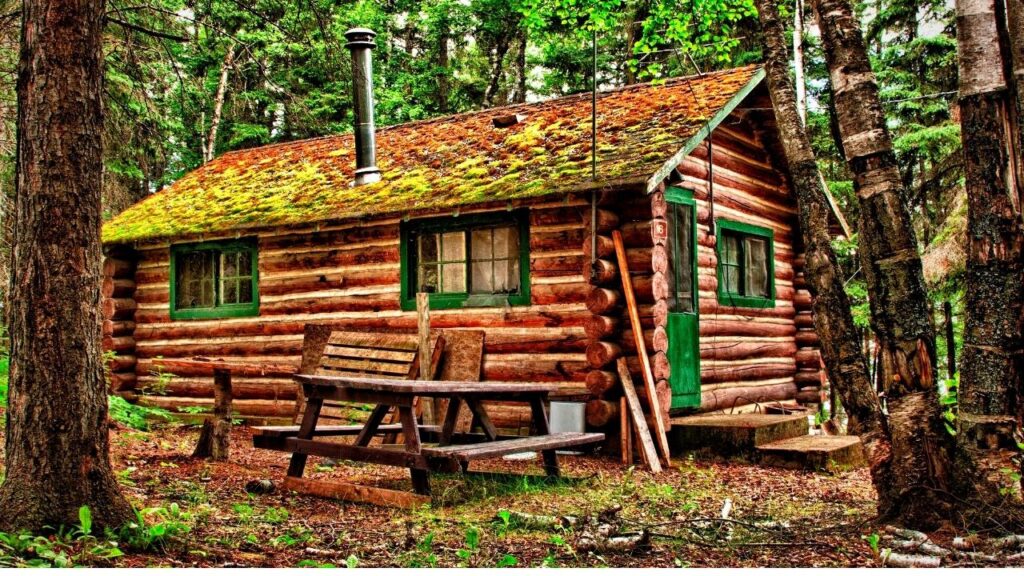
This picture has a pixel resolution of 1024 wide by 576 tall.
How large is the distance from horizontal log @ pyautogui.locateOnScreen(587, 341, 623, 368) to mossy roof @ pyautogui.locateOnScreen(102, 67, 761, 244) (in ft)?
5.61

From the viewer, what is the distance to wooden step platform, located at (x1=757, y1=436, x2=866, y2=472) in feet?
31.8

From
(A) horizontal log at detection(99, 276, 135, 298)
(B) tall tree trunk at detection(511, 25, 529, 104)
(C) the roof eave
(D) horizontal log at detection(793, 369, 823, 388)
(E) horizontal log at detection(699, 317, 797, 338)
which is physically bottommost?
(D) horizontal log at detection(793, 369, 823, 388)

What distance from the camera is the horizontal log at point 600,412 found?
9.70 m

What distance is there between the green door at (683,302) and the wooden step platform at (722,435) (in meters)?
0.35

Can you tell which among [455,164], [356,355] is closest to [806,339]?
[455,164]

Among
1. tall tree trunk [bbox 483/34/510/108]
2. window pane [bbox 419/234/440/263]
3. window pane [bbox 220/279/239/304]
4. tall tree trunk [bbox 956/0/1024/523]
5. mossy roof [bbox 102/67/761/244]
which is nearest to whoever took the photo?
tall tree trunk [bbox 956/0/1024/523]

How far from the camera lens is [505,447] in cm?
735

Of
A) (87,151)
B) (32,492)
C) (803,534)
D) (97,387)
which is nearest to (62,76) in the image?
(87,151)

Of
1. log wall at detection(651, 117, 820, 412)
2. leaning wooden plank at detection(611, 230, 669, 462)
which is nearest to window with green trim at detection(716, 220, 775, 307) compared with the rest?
log wall at detection(651, 117, 820, 412)

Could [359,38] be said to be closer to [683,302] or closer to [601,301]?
[601,301]

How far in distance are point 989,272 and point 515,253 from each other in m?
6.03

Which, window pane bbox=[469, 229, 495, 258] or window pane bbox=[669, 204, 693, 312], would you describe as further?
window pane bbox=[469, 229, 495, 258]

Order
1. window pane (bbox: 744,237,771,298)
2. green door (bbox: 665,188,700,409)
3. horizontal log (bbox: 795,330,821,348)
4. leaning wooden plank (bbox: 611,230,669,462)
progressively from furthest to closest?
horizontal log (bbox: 795,330,821,348), window pane (bbox: 744,237,771,298), green door (bbox: 665,188,700,409), leaning wooden plank (bbox: 611,230,669,462)

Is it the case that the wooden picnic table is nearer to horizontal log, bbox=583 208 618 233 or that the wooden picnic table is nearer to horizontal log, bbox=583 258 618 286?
horizontal log, bbox=583 258 618 286
